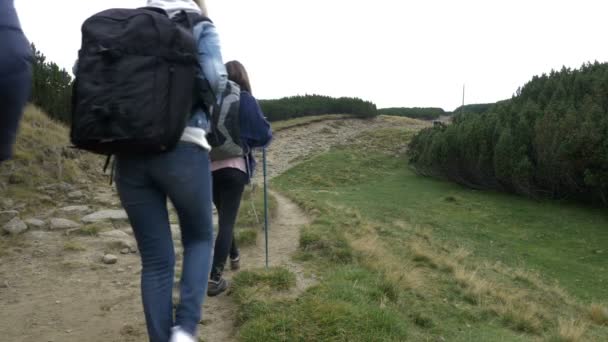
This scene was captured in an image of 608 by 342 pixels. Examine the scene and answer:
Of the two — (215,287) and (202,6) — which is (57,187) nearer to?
(215,287)

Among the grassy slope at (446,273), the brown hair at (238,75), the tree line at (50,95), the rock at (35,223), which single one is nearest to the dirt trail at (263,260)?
the grassy slope at (446,273)

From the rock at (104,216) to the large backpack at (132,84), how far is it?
5064mm

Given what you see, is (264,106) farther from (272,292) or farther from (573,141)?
(272,292)

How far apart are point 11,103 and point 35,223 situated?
526 cm

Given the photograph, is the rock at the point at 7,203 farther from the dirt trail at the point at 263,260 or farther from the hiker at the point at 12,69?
the hiker at the point at 12,69

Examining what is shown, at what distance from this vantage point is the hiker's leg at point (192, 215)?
2.29 metres

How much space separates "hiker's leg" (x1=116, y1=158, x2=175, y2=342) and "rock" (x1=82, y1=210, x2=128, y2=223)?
4833 mm

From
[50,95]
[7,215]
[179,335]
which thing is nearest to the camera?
[179,335]

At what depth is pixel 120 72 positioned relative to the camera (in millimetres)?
2121

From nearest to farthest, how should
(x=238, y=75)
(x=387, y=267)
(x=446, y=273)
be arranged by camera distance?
(x=238, y=75), (x=387, y=267), (x=446, y=273)

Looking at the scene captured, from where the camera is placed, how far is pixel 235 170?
3727 millimetres

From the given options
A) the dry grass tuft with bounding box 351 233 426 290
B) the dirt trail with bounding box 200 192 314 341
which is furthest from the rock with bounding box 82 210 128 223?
the dry grass tuft with bounding box 351 233 426 290

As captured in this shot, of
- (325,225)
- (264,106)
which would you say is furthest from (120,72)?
(264,106)

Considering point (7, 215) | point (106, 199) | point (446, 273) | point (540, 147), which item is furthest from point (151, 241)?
point (540, 147)
